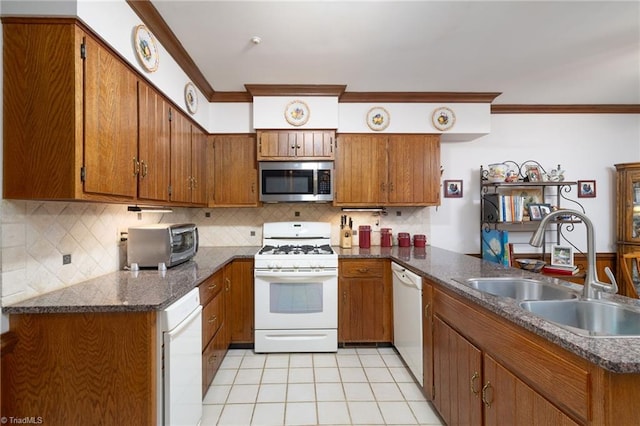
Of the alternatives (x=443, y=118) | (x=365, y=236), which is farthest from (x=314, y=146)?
(x=443, y=118)

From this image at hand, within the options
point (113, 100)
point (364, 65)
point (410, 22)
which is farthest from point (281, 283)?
point (410, 22)

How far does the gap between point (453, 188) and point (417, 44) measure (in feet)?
5.94

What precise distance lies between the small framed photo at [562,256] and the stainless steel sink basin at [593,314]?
2.21 metres

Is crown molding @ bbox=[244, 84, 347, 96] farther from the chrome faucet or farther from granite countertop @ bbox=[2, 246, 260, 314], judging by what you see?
the chrome faucet

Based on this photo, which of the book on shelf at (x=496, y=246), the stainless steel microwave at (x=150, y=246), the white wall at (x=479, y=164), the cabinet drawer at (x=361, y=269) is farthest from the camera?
the white wall at (x=479, y=164)

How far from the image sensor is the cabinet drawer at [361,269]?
8.89 feet

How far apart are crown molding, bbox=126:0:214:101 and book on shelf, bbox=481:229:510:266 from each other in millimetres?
3299

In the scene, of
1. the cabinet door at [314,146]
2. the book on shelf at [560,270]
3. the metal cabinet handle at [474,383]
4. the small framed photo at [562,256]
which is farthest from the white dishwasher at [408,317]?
the small framed photo at [562,256]

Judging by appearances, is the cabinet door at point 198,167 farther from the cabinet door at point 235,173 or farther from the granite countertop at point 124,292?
the granite countertop at point 124,292

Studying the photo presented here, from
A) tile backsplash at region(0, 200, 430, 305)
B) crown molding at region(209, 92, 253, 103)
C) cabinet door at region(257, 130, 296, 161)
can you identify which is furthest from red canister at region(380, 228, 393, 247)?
tile backsplash at region(0, 200, 430, 305)

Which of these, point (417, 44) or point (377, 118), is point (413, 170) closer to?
point (377, 118)

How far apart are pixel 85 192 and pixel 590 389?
6.37ft

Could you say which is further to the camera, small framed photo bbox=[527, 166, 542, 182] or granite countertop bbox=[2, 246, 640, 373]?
small framed photo bbox=[527, 166, 542, 182]

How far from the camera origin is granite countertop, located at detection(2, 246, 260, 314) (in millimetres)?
1188
